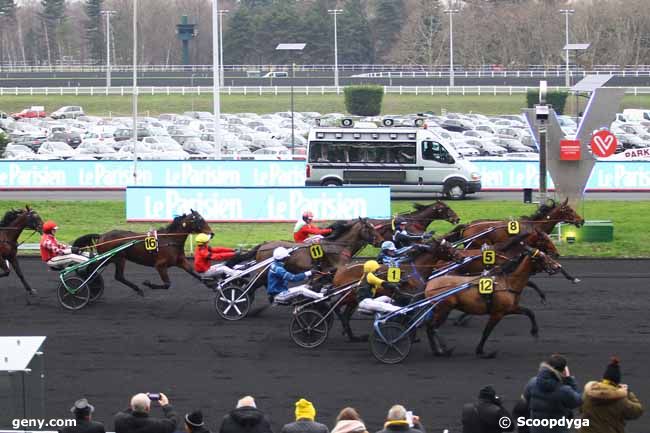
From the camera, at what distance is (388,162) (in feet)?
97.3

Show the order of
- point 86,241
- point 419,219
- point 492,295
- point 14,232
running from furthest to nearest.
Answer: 1. point 419,219
2. point 14,232
3. point 86,241
4. point 492,295

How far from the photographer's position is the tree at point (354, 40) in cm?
8550

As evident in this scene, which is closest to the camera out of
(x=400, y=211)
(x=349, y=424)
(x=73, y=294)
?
(x=349, y=424)

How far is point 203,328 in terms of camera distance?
15242 millimetres

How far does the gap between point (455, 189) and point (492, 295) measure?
1675cm

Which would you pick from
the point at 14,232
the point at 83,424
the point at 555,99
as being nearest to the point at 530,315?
the point at 83,424

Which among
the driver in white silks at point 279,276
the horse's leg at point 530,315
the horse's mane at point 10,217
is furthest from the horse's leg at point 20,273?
the horse's leg at point 530,315

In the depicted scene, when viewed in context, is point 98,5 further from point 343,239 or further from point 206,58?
point 343,239

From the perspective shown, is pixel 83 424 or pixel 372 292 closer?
pixel 83 424

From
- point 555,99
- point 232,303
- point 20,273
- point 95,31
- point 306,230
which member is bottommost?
point 232,303

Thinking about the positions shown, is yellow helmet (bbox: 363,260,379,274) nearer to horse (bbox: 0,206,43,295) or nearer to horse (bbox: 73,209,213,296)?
horse (bbox: 73,209,213,296)

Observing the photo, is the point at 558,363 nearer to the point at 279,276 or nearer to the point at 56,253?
the point at 279,276

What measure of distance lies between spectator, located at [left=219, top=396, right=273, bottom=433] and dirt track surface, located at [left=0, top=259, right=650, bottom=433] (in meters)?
2.50

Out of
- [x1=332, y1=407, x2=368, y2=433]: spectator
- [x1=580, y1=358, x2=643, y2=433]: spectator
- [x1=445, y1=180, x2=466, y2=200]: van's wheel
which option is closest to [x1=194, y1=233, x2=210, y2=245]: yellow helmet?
[x1=332, y1=407, x2=368, y2=433]: spectator
